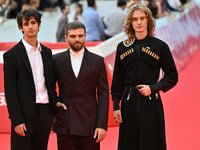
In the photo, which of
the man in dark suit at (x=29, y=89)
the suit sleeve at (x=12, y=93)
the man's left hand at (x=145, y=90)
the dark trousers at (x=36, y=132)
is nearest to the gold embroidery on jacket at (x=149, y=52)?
the man's left hand at (x=145, y=90)

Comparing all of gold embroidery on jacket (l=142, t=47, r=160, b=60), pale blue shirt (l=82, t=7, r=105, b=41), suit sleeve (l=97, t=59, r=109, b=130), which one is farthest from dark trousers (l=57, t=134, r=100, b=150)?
pale blue shirt (l=82, t=7, r=105, b=41)

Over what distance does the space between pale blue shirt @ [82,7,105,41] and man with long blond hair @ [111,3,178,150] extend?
687 cm

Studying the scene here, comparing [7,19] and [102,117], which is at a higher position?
[7,19]

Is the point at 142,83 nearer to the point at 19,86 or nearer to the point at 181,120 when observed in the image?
the point at 19,86

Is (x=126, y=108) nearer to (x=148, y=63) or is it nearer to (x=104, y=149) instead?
(x=148, y=63)

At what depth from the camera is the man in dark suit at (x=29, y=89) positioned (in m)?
4.10

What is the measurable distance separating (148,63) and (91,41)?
7373 mm

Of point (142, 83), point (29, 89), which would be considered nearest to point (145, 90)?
point (142, 83)

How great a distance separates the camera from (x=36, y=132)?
14.1 feet

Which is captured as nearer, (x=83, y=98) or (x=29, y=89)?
(x=29, y=89)

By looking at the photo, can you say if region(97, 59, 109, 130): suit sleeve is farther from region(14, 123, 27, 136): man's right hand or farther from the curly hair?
region(14, 123, 27, 136): man's right hand

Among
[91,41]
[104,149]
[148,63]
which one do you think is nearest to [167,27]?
[91,41]

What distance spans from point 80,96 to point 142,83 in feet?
2.17

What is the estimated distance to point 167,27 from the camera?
37.1 feet
